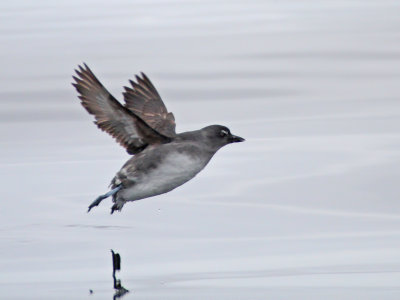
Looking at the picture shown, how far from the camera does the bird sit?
9281mm

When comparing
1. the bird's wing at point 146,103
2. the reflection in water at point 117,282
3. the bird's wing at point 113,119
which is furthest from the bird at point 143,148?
the bird's wing at point 146,103

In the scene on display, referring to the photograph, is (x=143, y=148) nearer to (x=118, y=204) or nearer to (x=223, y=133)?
(x=118, y=204)

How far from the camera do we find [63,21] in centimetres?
2495

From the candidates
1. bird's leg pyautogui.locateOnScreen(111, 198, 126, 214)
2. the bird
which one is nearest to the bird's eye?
the bird

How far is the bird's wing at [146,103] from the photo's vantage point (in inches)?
422

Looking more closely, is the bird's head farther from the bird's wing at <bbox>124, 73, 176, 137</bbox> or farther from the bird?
the bird's wing at <bbox>124, 73, 176, 137</bbox>

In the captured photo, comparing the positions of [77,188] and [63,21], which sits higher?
[63,21]

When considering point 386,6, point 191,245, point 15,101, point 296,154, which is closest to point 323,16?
point 386,6

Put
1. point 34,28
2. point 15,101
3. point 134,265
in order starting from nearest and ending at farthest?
point 134,265
point 15,101
point 34,28

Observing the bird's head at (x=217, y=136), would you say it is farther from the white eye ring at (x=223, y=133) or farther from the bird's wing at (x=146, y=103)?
the bird's wing at (x=146, y=103)

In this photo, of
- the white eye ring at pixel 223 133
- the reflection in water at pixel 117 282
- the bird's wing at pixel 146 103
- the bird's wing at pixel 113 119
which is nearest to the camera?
the reflection in water at pixel 117 282

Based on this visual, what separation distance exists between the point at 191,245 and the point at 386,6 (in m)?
17.9

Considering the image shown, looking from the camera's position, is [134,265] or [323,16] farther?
[323,16]

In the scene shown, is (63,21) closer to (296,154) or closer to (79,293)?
(296,154)
